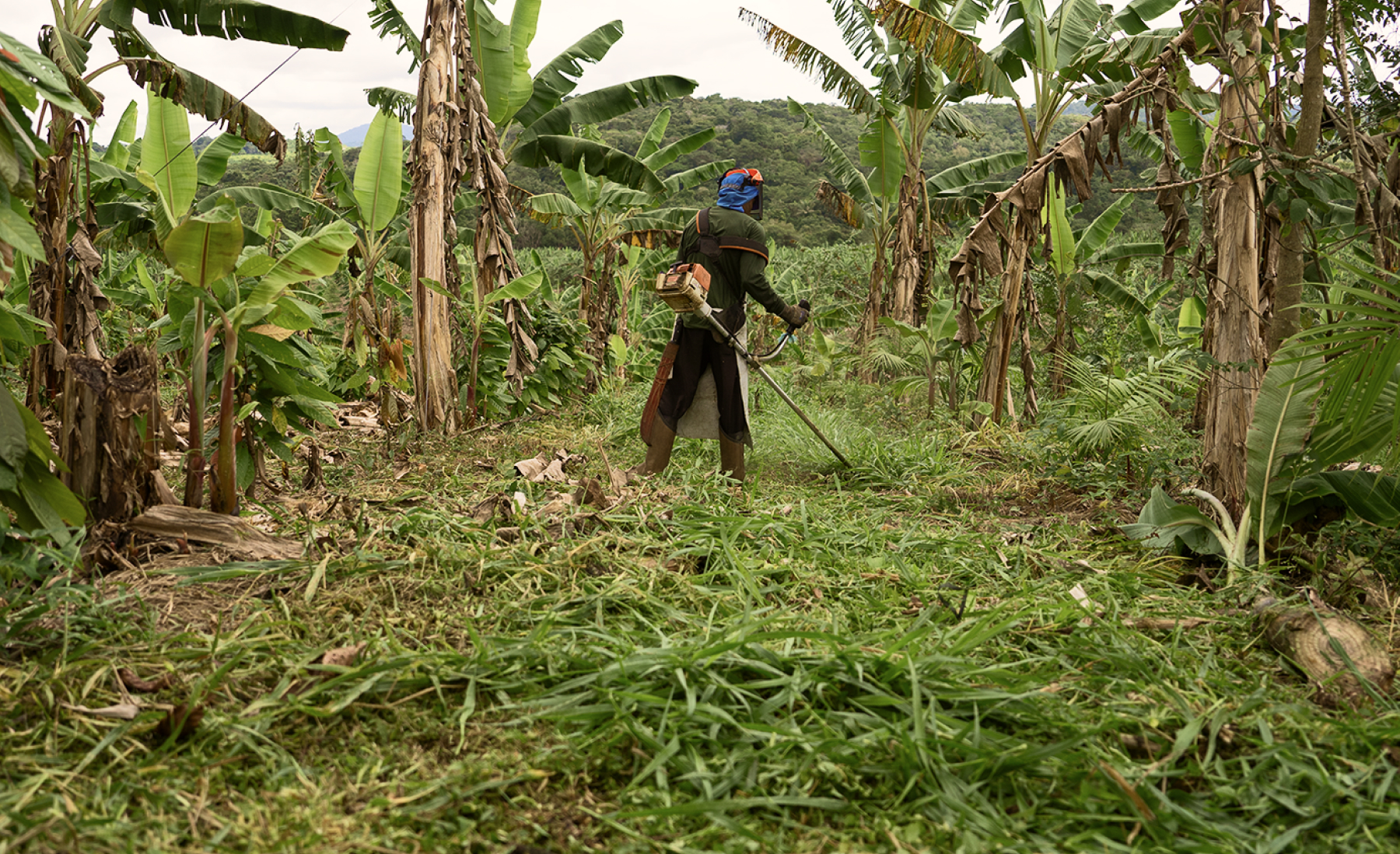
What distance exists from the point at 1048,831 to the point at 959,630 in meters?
0.86

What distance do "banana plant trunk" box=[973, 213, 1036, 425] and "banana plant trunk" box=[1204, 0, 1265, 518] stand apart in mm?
2369

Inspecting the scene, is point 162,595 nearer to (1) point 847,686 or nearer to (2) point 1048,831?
(1) point 847,686

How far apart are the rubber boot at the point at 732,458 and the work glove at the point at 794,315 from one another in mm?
753

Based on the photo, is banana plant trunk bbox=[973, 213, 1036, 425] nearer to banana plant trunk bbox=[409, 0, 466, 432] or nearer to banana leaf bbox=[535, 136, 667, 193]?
banana leaf bbox=[535, 136, 667, 193]

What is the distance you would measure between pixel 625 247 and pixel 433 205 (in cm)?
669

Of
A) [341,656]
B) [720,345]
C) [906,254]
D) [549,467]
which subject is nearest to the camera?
[341,656]

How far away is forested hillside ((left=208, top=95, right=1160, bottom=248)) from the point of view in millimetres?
21000

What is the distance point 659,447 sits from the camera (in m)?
5.05

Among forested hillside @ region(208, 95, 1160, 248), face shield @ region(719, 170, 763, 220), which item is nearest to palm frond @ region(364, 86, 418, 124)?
face shield @ region(719, 170, 763, 220)

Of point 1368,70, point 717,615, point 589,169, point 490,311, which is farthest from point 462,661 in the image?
point 589,169

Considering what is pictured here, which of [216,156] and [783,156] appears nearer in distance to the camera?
[216,156]

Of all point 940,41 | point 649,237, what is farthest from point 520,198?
point 940,41

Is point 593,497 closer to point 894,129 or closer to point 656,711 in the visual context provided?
point 656,711

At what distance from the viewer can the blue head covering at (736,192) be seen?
16.6 feet
